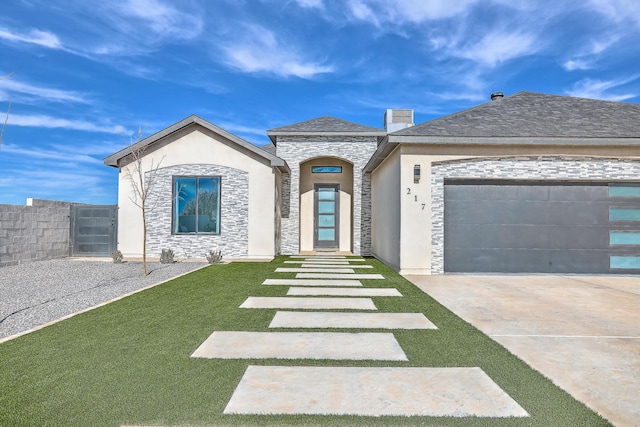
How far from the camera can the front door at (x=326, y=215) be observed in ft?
54.1

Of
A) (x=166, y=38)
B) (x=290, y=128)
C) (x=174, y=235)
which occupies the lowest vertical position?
(x=174, y=235)

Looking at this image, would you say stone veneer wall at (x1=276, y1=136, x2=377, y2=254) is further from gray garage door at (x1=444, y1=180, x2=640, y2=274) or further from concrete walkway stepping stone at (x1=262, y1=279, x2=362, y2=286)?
concrete walkway stepping stone at (x1=262, y1=279, x2=362, y2=286)

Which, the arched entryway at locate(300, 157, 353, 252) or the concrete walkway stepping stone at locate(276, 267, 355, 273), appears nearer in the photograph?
the concrete walkway stepping stone at locate(276, 267, 355, 273)

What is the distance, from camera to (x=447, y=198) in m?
9.52

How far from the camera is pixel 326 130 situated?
1534 centimetres

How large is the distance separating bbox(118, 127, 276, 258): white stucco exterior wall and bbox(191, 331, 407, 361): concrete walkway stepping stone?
886 cm

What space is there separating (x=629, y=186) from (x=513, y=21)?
5.47m

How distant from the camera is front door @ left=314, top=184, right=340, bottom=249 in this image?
649 inches

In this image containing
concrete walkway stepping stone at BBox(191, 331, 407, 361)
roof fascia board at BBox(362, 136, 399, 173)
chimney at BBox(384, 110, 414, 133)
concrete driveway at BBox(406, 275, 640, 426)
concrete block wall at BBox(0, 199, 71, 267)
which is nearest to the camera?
concrete driveway at BBox(406, 275, 640, 426)

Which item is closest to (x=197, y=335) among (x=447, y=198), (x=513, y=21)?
(x=447, y=198)

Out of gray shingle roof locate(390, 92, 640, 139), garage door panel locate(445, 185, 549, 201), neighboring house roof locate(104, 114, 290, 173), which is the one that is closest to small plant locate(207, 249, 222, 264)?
neighboring house roof locate(104, 114, 290, 173)

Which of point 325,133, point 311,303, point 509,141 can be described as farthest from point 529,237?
point 325,133

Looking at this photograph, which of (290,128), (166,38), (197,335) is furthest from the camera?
(290,128)

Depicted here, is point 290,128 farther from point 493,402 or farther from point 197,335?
point 493,402
